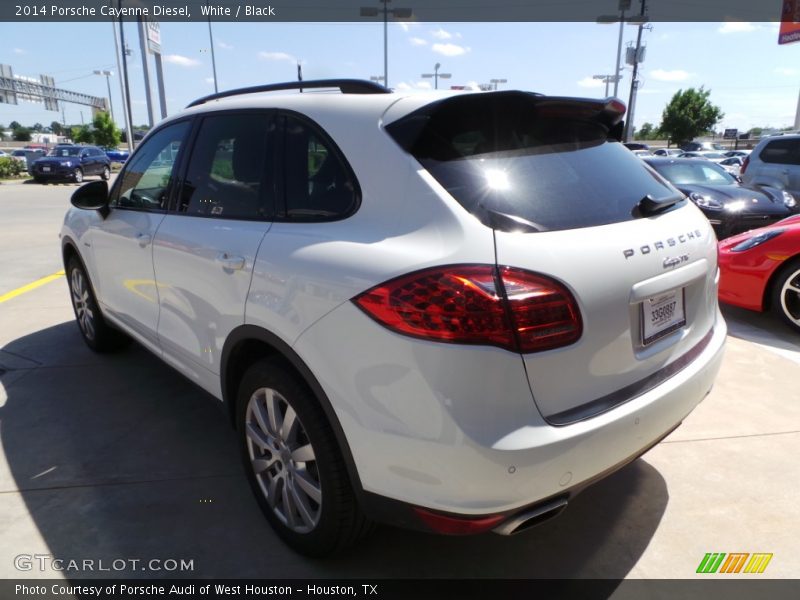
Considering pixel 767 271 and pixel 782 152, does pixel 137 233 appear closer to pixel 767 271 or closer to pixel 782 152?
pixel 767 271

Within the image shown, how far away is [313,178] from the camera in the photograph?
220 cm

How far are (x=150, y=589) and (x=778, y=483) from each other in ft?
9.28

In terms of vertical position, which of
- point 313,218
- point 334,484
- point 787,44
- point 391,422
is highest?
point 787,44

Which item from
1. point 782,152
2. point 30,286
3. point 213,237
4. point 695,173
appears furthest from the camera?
point 782,152

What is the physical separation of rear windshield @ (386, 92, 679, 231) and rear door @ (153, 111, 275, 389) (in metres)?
0.77

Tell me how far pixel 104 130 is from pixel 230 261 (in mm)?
57456

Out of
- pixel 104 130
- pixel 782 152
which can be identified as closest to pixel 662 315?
pixel 782 152

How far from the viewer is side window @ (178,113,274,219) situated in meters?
2.44

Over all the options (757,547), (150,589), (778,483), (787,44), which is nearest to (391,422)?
(150,589)

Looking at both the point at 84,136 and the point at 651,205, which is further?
the point at 84,136

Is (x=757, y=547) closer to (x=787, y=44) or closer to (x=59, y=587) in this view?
(x=59, y=587)

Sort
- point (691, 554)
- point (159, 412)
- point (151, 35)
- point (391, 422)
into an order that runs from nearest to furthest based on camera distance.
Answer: point (391, 422) → point (691, 554) → point (159, 412) → point (151, 35)

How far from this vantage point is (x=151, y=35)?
1066 inches

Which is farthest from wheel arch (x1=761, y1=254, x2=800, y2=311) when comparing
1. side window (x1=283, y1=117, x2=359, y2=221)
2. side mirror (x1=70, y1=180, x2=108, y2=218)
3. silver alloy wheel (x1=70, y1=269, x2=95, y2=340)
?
silver alloy wheel (x1=70, y1=269, x2=95, y2=340)
